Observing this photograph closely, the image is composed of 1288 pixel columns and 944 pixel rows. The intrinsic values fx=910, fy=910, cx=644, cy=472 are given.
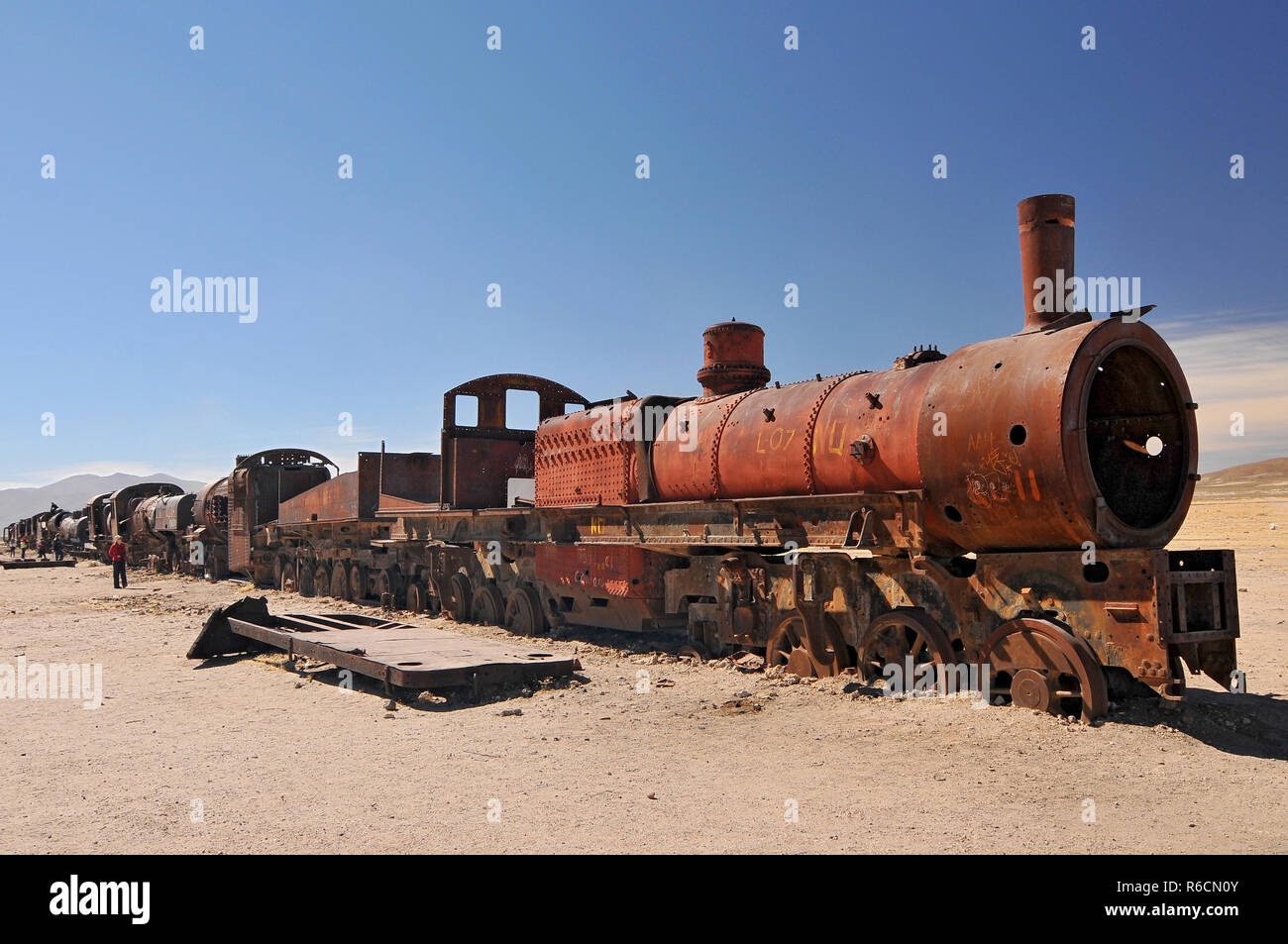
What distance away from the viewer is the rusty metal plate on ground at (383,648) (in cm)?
857

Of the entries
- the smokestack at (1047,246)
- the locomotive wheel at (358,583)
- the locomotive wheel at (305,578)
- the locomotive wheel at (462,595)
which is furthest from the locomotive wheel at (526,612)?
the locomotive wheel at (305,578)

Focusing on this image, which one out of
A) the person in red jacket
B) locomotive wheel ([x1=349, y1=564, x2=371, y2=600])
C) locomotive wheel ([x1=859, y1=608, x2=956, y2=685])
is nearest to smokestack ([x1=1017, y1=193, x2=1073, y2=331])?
locomotive wheel ([x1=859, y1=608, x2=956, y2=685])

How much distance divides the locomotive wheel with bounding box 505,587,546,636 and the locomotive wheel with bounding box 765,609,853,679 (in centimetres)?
510

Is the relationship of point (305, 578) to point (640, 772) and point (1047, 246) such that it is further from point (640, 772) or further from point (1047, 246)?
point (1047, 246)

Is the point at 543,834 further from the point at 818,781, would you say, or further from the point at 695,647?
the point at 695,647

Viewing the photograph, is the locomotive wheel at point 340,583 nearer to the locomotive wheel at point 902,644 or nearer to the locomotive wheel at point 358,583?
the locomotive wheel at point 358,583

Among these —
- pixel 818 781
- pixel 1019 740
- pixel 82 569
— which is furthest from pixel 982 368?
pixel 82 569

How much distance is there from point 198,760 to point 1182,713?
23.3ft

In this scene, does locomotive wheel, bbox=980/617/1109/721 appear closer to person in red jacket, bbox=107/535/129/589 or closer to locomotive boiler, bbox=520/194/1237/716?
locomotive boiler, bbox=520/194/1237/716

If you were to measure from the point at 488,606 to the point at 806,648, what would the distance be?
7405 mm

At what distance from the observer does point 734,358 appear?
11266mm

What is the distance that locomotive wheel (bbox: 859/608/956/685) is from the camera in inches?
301

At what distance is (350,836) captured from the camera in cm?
478

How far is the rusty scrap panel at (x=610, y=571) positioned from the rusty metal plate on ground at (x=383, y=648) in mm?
1398
